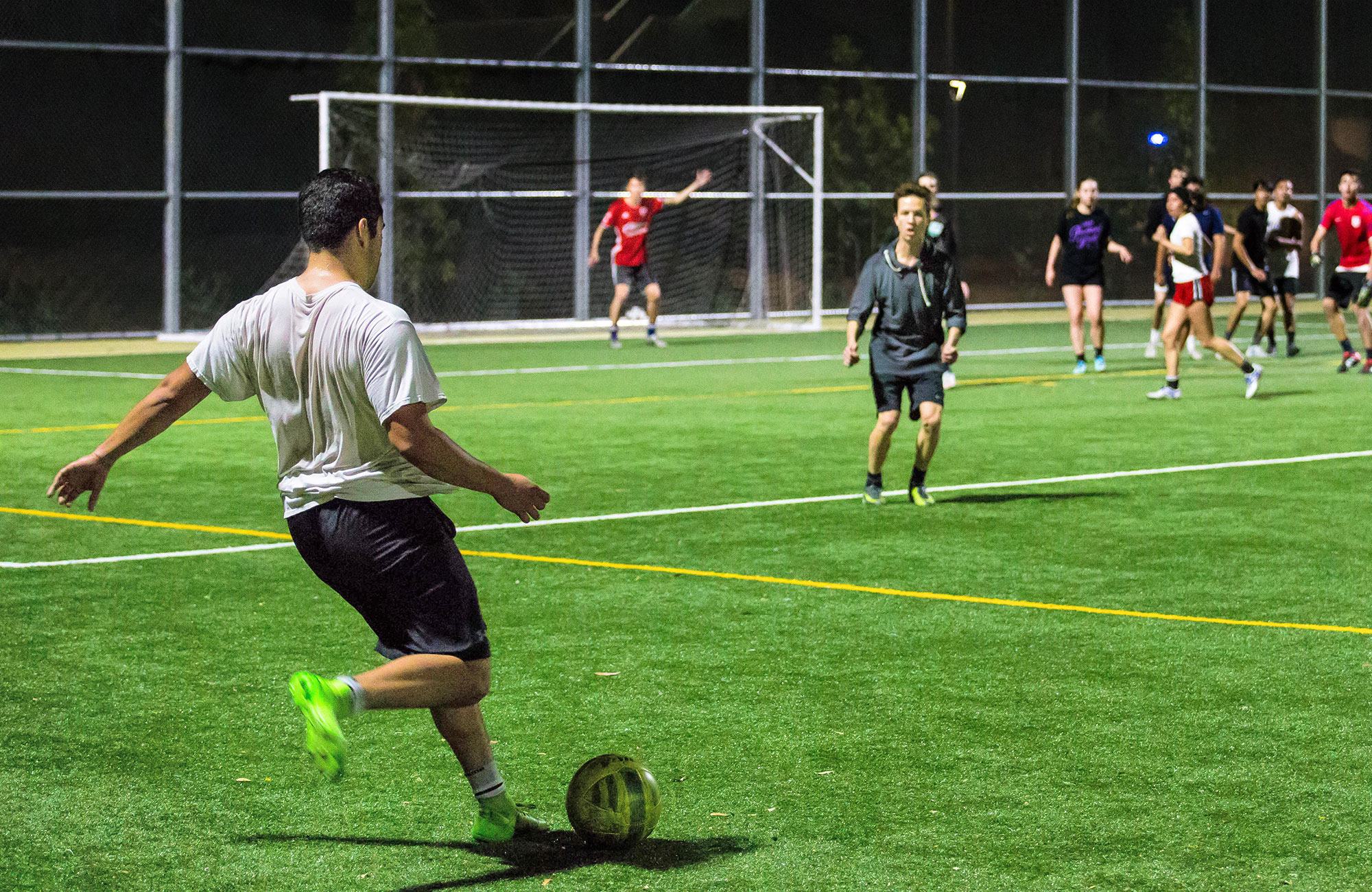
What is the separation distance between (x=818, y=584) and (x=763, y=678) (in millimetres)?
1865

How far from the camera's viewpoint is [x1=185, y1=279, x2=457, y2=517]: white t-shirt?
4.49 m

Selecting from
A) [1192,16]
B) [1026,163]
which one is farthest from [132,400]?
[1192,16]

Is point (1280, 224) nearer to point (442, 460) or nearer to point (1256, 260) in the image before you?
point (1256, 260)

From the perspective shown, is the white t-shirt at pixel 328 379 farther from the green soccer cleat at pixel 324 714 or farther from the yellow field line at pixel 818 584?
the yellow field line at pixel 818 584

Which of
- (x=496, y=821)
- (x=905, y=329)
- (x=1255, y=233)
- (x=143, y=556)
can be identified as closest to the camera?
(x=496, y=821)

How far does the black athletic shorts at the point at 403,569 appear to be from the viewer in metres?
4.64

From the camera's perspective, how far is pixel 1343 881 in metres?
4.64

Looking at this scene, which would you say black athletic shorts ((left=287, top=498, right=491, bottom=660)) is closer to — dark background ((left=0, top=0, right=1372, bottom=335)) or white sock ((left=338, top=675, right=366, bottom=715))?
white sock ((left=338, top=675, right=366, bottom=715))

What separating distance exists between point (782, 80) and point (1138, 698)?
2683 centimetres

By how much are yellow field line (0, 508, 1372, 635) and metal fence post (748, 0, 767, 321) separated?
21.0 m

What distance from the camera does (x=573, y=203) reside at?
1171 inches

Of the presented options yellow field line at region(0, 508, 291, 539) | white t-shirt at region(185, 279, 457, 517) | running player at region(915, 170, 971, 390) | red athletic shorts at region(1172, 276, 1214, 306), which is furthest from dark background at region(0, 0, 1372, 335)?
white t-shirt at region(185, 279, 457, 517)

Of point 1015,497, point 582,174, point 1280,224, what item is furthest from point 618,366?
point 1015,497

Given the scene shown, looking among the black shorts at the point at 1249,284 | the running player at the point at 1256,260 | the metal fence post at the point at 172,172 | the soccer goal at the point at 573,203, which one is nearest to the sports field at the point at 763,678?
the black shorts at the point at 1249,284
